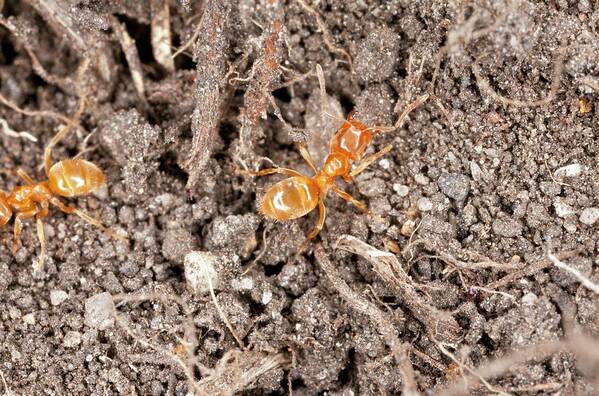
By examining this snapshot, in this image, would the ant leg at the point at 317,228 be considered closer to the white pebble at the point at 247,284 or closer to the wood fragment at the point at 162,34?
the white pebble at the point at 247,284

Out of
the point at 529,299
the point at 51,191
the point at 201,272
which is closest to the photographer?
the point at 529,299

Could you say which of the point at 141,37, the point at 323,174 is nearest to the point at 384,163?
the point at 323,174

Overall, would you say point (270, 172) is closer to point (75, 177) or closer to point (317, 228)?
point (317, 228)

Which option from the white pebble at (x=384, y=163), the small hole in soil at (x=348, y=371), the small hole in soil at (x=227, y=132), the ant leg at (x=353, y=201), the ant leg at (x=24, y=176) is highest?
the small hole in soil at (x=227, y=132)

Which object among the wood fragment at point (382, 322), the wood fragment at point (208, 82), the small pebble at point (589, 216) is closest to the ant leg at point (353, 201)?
the wood fragment at point (382, 322)

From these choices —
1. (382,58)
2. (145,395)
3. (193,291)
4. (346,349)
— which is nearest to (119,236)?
(193,291)
